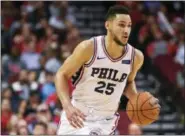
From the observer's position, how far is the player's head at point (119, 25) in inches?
268

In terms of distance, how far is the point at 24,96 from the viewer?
1227cm

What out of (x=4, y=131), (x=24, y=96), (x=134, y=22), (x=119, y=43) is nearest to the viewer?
(x=119, y=43)

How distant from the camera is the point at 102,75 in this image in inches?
275

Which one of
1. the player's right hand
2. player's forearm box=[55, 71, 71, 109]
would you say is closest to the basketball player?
player's forearm box=[55, 71, 71, 109]

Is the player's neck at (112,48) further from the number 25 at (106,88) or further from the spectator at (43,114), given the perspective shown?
the spectator at (43,114)

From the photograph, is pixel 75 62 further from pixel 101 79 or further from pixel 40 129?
pixel 40 129

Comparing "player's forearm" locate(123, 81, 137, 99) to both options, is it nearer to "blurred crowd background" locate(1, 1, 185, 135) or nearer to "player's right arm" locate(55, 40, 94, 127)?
"player's right arm" locate(55, 40, 94, 127)

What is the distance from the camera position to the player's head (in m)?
6.80

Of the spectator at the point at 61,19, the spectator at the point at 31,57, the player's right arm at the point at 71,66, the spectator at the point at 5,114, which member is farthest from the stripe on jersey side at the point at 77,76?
the spectator at the point at 61,19

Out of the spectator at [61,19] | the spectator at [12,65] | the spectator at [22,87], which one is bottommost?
the spectator at [22,87]

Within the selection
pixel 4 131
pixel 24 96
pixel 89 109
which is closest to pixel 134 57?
pixel 89 109

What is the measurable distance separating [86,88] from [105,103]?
0.25 metres

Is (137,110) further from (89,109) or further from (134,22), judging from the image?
(134,22)

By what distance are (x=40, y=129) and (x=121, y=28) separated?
12.0 feet
